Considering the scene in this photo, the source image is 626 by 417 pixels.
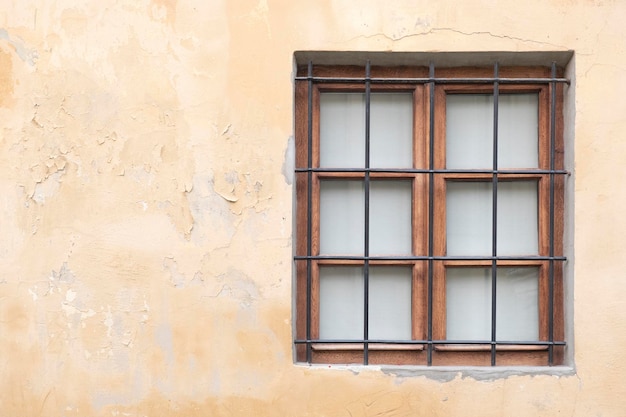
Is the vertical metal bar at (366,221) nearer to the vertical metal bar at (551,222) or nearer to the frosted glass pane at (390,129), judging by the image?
the frosted glass pane at (390,129)

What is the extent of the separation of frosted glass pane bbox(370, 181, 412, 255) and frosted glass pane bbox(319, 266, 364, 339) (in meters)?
0.17

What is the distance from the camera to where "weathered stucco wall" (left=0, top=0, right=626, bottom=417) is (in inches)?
107

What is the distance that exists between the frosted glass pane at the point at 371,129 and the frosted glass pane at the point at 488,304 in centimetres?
61

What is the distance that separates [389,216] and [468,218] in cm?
36

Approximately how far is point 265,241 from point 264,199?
0.18 m

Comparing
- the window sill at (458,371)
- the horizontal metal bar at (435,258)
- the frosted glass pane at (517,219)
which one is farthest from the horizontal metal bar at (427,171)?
the window sill at (458,371)

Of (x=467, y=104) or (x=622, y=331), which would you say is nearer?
(x=622, y=331)

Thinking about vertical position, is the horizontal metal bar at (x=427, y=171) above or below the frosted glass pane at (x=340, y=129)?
below

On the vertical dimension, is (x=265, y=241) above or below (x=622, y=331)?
above

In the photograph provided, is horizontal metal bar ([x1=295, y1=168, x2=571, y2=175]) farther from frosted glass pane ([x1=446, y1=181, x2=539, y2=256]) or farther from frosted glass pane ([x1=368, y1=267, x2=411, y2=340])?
frosted glass pane ([x1=368, y1=267, x2=411, y2=340])

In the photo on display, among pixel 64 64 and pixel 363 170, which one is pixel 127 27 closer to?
pixel 64 64

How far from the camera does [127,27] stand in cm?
276

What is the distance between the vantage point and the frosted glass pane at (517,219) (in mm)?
2889

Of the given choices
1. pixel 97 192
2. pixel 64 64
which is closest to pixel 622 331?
pixel 97 192
